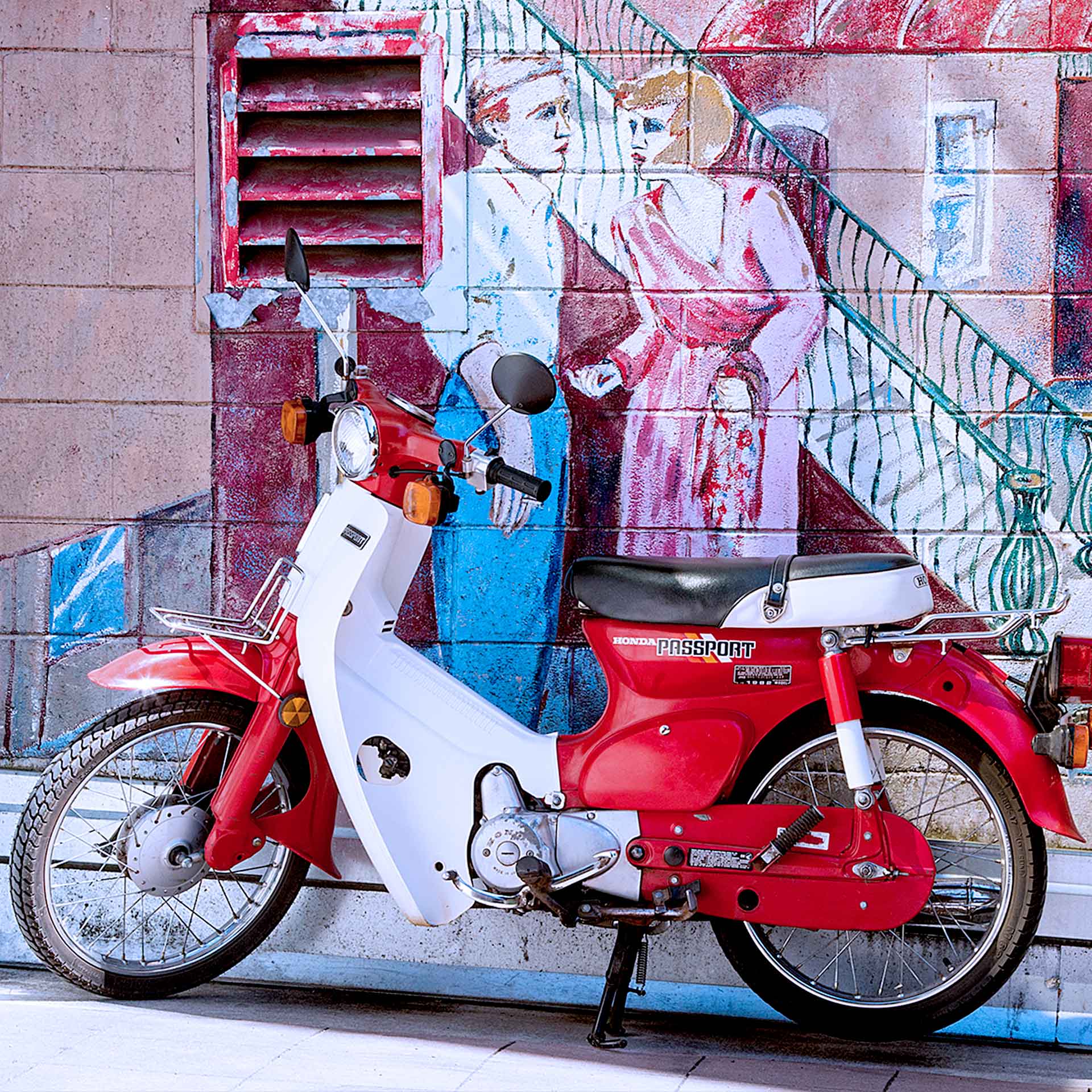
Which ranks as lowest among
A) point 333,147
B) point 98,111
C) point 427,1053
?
point 427,1053

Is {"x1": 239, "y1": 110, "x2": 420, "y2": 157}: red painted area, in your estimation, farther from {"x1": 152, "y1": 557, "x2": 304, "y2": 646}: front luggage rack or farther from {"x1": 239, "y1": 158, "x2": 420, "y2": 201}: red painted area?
{"x1": 152, "y1": 557, "x2": 304, "y2": 646}: front luggage rack

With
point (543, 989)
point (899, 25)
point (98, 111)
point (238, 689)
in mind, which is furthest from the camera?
point (98, 111)

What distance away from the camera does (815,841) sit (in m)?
2.96

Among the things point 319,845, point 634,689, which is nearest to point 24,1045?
point 319,845

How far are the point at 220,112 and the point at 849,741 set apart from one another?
272cm

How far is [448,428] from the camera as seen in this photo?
384 cm

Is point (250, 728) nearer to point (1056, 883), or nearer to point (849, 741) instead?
point (849, 741)

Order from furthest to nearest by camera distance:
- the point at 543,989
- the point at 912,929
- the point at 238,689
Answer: the point at 543,989
the point at 912,929
the point at 238,689

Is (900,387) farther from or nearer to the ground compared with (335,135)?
nearer to the ground

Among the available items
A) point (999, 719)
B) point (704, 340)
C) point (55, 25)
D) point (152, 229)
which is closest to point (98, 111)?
point (55, 25)

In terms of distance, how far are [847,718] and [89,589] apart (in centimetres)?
249

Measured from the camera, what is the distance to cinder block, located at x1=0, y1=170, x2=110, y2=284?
153 inches

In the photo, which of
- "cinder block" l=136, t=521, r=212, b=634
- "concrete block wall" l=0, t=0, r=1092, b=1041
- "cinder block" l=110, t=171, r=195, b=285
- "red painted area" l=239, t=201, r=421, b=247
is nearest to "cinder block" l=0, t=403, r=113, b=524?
"concrete block wall" l=0, t=0, r=1092, b=1041

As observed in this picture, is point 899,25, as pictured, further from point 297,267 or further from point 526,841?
point 526,841
